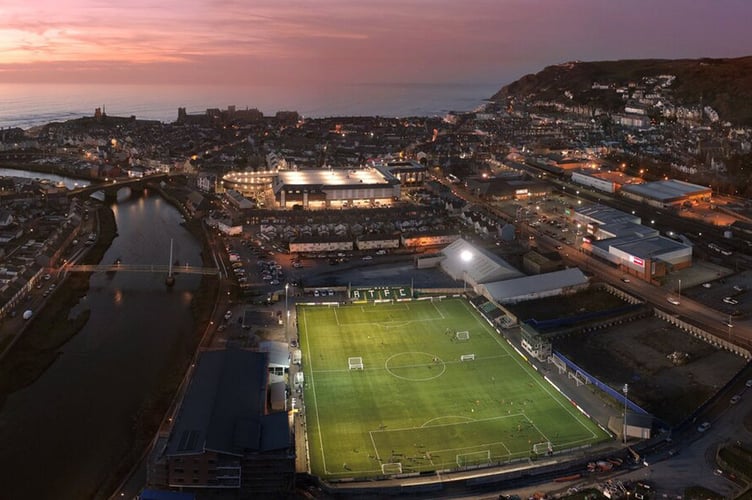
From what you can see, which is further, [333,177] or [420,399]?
[333,177]

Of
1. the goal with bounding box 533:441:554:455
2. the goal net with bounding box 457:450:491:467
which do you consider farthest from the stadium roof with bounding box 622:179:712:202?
the goal net with bounding box 457:450:491:467

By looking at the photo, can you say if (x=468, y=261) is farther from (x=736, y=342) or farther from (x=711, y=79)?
(x=711, y=79)

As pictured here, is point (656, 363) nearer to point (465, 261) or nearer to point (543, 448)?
point (543, 448)

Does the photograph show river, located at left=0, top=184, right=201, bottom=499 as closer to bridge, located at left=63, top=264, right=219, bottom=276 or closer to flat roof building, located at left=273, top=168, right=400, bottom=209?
bridge, located at left=63, top=264, right=219, bottom=276

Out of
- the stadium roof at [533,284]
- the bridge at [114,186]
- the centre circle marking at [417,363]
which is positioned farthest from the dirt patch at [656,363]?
the bridge at [114,186]

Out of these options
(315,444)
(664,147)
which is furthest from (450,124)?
(315,444)

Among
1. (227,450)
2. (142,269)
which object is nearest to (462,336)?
(227,450)
